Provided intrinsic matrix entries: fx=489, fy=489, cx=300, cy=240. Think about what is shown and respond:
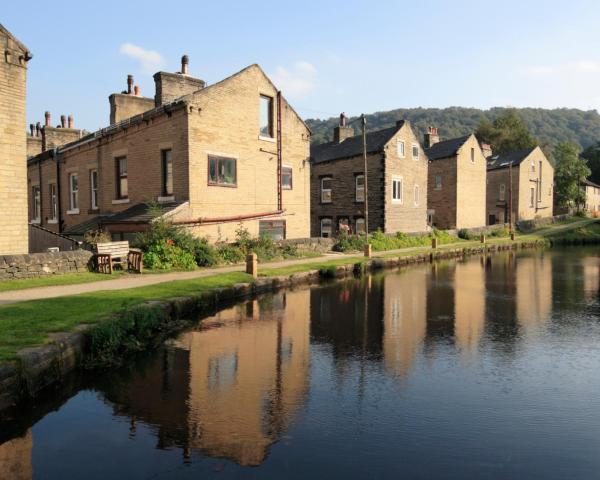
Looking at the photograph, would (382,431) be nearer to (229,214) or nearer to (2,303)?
(2,303)

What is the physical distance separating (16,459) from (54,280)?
32.4ft

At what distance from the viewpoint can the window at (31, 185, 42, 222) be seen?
30.8 metres

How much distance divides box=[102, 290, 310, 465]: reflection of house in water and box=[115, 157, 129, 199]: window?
16.0m

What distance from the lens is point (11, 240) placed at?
15.2m

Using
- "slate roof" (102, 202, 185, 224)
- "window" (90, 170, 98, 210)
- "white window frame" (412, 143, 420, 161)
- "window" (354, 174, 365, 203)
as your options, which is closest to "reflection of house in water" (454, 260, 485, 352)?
"slate roof" (102, 202, 185, 224)

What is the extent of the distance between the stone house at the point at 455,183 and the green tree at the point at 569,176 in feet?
87.1

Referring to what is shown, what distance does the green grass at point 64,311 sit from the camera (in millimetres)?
7469

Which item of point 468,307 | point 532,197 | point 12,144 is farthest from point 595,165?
point 12,144

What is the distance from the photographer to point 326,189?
3878cm

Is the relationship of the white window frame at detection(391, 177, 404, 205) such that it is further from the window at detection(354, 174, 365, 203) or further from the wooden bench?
the wooden bench

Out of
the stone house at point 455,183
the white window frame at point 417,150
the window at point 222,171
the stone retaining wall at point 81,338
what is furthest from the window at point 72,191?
the stone house at point 455,183

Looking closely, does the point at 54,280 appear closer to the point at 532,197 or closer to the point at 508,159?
the point at 508,159

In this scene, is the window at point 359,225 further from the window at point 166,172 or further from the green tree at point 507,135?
the green tree at point 507,135

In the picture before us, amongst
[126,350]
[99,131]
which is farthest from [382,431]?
[99,131]
